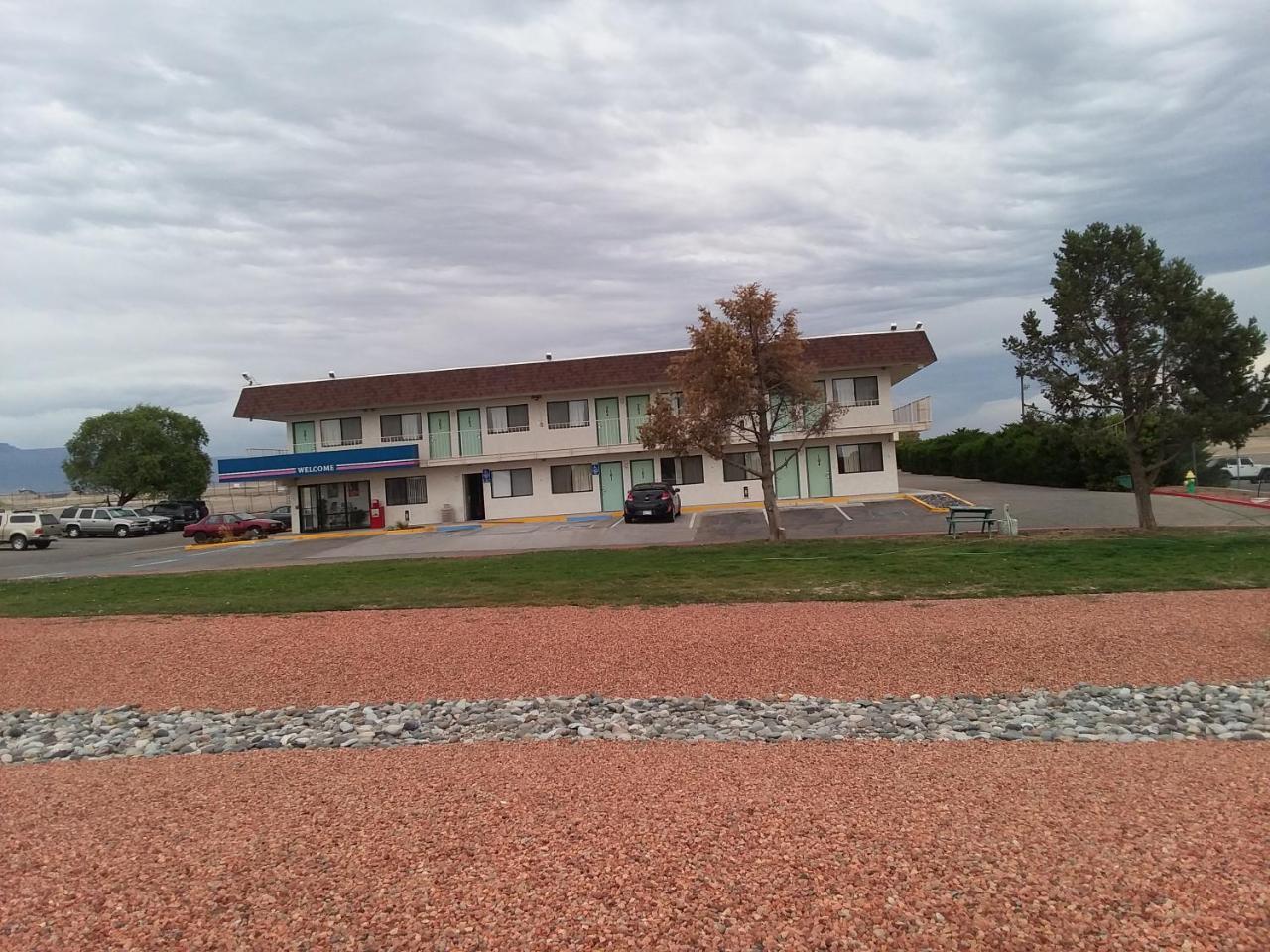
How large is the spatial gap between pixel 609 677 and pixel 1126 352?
1632 centimetres

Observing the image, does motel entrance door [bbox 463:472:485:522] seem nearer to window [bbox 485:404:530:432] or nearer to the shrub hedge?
window [bbox 485:404:530:432]

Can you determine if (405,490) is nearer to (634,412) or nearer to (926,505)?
(634,412)

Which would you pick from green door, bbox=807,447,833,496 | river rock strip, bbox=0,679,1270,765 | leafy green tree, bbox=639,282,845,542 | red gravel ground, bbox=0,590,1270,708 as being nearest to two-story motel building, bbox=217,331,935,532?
green door, bbox=807,447,833,496

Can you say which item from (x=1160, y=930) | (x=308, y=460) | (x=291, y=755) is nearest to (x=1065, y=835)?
(x=1160, y=930)

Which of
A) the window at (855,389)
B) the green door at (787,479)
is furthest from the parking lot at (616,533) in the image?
the window at (855,389)

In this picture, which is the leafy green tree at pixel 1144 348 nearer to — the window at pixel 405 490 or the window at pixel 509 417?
the window at pixel 509 417

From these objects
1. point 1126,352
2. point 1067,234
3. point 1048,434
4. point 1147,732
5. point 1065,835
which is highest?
point 1067,234

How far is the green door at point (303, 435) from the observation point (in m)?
41.1

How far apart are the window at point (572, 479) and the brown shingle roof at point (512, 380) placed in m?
3.36

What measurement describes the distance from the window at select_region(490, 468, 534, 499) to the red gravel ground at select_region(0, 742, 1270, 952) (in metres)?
33.3

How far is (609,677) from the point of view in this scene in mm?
10398

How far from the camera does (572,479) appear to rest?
3962 cm

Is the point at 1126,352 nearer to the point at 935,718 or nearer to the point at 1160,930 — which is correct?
the point at 935,718

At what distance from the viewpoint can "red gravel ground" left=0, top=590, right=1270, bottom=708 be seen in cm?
1000
